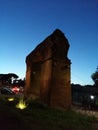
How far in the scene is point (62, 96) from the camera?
21.1 metres

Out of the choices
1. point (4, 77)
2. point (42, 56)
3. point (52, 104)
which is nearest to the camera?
point (52, 104)

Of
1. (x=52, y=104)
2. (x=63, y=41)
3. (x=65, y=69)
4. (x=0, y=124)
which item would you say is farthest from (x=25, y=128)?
(x=63, y=41)

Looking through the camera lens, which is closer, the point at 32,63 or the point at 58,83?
the point at 58,83

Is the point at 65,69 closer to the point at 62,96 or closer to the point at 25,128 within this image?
the point at 62,96

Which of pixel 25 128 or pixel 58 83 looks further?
pixel 58 83

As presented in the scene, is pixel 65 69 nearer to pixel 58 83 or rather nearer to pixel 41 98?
pixel 58 83

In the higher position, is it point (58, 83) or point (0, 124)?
point (58, 83)

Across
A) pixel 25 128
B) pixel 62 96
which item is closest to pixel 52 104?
pixel 62 96

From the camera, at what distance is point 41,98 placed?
72.7 ft

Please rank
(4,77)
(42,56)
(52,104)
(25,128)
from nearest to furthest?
1. (25,128)
2. (52,104)
3. (42,56)
4. (4,77)

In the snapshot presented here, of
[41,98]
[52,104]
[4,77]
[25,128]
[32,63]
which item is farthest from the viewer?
[4,77]

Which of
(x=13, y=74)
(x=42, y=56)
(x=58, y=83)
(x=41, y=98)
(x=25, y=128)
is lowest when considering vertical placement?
(x=25, y=128)

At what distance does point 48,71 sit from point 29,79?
7058mm

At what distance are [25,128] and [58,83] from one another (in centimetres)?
1148
